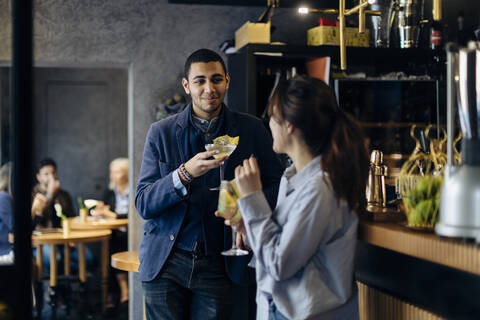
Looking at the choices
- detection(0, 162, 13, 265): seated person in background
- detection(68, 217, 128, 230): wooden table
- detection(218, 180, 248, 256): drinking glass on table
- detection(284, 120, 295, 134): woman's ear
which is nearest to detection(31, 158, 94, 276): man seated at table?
detection(68, 217, 128, 230): wooden table

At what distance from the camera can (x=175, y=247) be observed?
2.23 meters

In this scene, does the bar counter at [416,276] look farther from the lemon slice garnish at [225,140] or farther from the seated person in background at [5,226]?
the seated person in background at [5,226]

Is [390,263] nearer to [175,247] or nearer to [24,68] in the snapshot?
[175,247]

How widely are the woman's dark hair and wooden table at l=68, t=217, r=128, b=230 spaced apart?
4074mm

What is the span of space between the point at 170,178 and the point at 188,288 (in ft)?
1.50

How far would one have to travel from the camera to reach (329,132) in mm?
1567

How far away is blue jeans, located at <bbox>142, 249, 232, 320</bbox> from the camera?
2207mm

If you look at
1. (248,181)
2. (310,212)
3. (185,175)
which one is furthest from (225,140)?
(310,212)

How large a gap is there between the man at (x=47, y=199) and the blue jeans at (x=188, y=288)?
3401 millimetres

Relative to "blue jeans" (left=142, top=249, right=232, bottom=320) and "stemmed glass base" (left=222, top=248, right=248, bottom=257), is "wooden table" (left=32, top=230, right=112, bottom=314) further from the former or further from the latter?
"stemmed glass base" (left=222, top=248, right=248, bottom=257)

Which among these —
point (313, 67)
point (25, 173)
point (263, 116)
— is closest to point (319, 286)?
point (25, 173)

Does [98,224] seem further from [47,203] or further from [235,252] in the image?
[235,252]

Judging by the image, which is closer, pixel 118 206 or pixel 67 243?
pixel 67 243

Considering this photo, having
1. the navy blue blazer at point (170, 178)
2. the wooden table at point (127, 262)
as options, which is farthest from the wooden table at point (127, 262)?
the navy blue blazer at point (170, 178)
